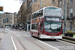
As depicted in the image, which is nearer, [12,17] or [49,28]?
[49,28]

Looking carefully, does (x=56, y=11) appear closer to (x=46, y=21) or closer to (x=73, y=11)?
(x=46, y=21)

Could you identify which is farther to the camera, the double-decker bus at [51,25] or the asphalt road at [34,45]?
the double-decker bus at [51,25]

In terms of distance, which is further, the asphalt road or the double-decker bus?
the double-decker bus

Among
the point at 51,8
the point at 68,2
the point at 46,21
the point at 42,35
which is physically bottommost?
the point at 42,35

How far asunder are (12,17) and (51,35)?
158068mm

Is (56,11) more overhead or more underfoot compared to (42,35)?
more overhead

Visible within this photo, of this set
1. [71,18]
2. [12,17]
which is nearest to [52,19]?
[71,18]

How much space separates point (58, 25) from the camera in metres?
21.2

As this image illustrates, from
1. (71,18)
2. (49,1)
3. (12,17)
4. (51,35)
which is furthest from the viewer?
(12,17)

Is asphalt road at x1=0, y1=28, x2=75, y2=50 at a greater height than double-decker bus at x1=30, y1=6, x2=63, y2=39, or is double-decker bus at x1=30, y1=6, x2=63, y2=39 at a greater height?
double-decker bus at x1=30, y1=6, x2=63, y2=39

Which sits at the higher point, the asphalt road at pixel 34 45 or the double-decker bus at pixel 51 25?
the double-decker bus at pixel 51 25

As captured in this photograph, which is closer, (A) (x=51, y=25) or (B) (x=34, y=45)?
(B) (x=34, y=45)

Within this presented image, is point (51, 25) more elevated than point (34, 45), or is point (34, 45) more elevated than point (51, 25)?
point (51, 25)

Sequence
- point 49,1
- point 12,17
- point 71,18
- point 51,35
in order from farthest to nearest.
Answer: point 12,17, point 49,1, point 71,18, point 51,35
